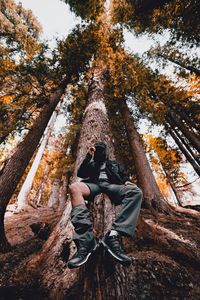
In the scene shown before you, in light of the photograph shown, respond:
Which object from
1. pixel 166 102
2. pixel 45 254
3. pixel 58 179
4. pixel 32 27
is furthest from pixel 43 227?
pixel 32 27

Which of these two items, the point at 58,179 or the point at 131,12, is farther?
the point at 58,179

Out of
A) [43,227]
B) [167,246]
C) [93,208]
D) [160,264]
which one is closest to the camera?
[93,208]

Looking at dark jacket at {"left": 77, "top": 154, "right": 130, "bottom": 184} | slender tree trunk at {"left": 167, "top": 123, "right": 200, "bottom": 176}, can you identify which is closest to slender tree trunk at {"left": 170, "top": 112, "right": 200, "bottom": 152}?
slender tree trunk at {"left": 167, "top": 123, "right": 200, "bottom": 176}

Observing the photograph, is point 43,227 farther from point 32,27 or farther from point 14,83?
point 32,27

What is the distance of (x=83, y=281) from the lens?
5.97 feet

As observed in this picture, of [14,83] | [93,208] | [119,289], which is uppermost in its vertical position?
[14,83]

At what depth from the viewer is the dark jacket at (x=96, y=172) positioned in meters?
2.94

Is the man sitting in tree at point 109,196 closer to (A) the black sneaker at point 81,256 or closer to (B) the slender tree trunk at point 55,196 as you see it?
(A) the black sneaker at point 81,256

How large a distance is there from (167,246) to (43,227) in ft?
8.84

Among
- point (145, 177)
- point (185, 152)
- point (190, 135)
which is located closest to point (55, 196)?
point (145, 177)

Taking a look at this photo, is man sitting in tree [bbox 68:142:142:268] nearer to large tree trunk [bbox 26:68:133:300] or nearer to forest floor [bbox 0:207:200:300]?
large tree trunk [bbox 26:68:133:300]

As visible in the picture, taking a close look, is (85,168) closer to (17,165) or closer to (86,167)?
(86,167)

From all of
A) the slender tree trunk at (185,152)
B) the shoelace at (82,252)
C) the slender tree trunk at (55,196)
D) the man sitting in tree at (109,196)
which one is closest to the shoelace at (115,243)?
the man sitting in tree at (109,196)

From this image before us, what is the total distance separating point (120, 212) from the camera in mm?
2375
